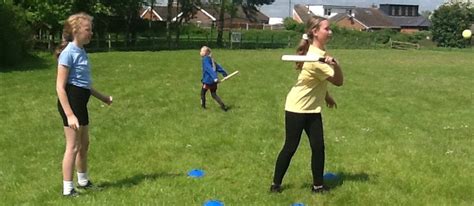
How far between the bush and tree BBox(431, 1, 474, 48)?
173 ft

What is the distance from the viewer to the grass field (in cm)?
667

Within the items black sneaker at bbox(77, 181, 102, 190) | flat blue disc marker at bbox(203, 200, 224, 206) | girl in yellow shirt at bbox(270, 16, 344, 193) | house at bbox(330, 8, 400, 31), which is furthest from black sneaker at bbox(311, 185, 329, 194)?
house at bbox(330, 8, 400, 31)

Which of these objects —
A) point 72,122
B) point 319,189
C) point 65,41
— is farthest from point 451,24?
point 72,122

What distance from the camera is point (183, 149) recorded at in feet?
29.6

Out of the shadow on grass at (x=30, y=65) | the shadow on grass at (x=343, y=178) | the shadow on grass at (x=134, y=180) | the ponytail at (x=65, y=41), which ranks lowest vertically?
the shadow on grass at (x=134, y=180)

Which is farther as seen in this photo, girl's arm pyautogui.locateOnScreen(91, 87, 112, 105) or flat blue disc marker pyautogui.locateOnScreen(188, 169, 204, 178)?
flat blue disc marker pyautogui.locateOnScreen(188, 169, 204, 178)

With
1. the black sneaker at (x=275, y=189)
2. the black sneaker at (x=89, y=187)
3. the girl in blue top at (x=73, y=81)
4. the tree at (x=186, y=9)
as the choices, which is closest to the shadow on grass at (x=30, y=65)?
the black sneaker at (x=89, y=187)

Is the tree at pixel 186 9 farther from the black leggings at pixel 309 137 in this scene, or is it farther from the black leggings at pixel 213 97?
the black leggings at pixel 309 137

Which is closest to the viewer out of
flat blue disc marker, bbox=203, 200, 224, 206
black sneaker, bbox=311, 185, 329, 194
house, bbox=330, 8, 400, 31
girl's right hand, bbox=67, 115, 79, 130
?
girl's right hand, bbox=67, 115, 79, 130

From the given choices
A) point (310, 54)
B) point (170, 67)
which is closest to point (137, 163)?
point (310, 54)

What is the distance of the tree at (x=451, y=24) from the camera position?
6625 centimetres

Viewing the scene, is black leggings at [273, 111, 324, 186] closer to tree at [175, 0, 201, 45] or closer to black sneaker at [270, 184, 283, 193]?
black sneaker at [270, 184, 283, 193]

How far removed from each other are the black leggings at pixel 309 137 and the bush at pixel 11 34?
66.9ft

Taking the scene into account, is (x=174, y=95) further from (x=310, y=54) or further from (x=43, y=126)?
(x=310, y=54)
